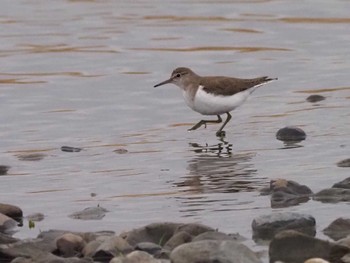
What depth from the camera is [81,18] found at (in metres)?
23.5

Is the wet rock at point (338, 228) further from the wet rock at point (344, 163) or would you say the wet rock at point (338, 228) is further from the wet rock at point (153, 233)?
the wet rock at point (344, 163)

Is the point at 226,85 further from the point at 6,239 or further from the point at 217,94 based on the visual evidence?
the point at 6,239

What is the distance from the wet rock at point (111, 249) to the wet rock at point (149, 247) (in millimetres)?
65

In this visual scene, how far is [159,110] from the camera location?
16.7 metres

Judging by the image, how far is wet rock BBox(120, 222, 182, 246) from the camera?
32.1 feet

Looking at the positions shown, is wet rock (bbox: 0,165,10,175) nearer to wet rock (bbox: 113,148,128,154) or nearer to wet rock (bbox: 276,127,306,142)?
wet rock (bbox: 113,148,128,154)

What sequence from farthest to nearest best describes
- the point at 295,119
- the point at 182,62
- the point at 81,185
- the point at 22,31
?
the point at 22,31, the point at 182,62, the point at 295,119, the point at 81,185

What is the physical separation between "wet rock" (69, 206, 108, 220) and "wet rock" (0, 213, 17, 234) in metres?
0.60

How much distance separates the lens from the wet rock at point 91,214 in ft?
35.9

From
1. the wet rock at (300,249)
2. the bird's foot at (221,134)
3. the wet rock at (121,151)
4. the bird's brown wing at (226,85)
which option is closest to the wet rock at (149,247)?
the wet rock at (300,249)

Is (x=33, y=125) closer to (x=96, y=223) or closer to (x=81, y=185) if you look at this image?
(x=81, y=185)

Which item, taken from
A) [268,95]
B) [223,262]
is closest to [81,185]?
[223,262]

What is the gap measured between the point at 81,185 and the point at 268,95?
5711 mm

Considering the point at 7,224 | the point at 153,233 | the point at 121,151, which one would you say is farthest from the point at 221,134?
the point at 153,233
